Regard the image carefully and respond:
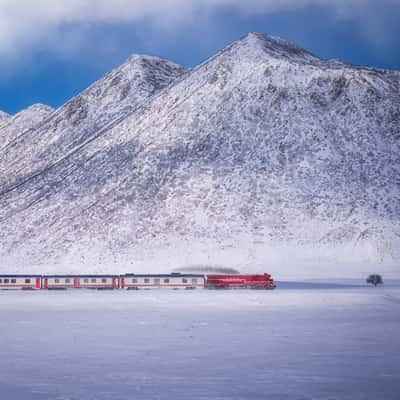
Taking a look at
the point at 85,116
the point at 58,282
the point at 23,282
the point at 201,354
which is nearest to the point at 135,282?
the point at 58,282

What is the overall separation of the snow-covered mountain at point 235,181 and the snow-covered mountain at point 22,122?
40045mm

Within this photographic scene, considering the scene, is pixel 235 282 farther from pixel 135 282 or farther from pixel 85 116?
pixel 85 116

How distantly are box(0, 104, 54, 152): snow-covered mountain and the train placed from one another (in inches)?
4026

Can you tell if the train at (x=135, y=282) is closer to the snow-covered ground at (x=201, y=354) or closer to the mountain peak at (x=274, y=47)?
the snow-covered ground at (x=201, y=354)

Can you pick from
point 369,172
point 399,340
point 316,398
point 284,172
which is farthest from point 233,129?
point 316,398

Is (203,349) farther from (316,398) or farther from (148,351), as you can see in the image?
(316,398)

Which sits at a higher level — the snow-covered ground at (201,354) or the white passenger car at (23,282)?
the white passenger car at (23,282)

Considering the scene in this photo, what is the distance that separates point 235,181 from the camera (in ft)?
352

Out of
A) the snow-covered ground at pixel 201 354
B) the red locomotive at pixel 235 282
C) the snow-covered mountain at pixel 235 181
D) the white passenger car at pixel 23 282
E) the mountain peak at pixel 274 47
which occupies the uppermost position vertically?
the mountain peak at pixel 274 47

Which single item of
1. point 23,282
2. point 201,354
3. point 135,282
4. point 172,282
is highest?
point 23,282

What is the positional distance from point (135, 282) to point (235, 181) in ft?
136

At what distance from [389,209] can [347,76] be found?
1342 inches

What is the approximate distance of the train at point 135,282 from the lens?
224 ft

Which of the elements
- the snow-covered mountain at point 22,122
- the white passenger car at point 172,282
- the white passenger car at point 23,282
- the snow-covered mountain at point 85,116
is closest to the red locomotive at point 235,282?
the white passenger car at point 172,282
